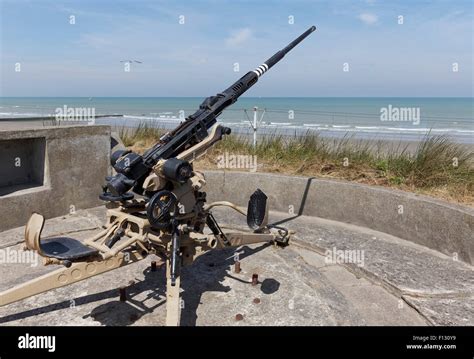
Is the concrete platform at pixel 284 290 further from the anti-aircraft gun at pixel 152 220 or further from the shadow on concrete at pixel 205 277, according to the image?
the anti-aircraft gun at pixel 152 220

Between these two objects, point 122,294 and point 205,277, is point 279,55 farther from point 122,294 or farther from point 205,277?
point 122,294

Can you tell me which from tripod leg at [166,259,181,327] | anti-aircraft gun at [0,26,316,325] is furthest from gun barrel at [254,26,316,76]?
tripod leg at [166,259,181,327]

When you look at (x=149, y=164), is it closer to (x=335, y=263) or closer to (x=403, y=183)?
(x=335, y=263)

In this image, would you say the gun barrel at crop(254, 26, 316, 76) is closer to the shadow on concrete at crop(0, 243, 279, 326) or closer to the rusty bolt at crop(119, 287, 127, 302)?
the shadow on concrete at crop(0, 243, 279, 326)

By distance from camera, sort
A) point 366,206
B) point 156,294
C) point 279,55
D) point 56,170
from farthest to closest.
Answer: point 56,170, point 366,206, point 279,55, point 156,294

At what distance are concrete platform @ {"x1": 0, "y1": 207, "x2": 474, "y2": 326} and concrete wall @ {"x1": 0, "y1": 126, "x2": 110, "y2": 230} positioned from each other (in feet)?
1.77

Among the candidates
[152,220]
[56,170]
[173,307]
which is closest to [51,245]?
[152,220]

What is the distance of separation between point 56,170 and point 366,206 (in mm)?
4155

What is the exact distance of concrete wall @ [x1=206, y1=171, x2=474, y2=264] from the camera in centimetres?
435

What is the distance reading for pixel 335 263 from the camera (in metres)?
4.32

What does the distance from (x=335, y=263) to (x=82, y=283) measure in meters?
2.53

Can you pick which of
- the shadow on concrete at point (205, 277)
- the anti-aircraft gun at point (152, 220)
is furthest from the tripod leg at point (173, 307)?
the shadow on concrete at point (205, 277)

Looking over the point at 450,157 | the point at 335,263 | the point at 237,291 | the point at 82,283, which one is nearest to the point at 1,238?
the point at 82,283

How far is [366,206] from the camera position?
5.33 m
